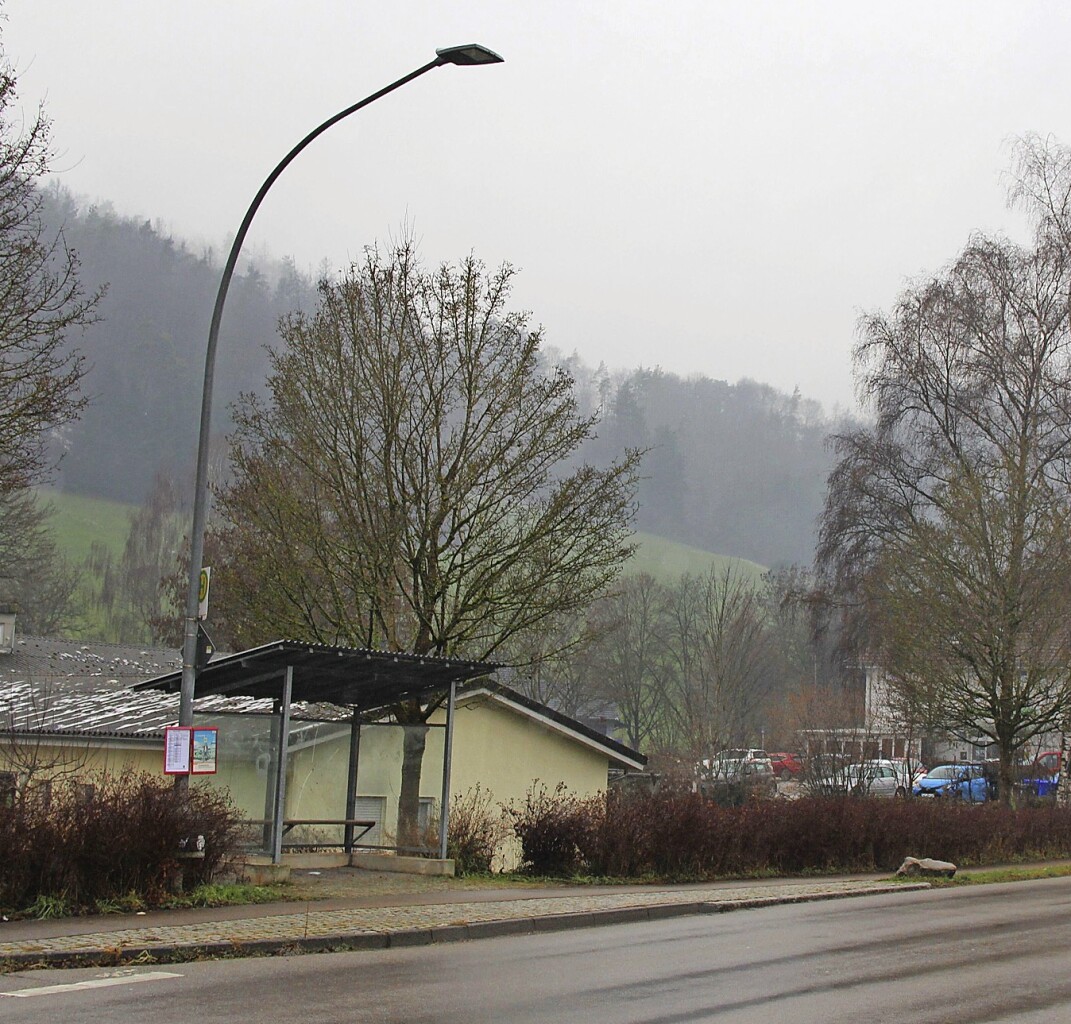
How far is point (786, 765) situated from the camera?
2116 inches

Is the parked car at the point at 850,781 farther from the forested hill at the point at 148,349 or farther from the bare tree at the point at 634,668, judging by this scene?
the forested hill at the point at 148,349

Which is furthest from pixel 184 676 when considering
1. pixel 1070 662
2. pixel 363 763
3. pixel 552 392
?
pixel 1070 662

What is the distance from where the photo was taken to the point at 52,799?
14352mm

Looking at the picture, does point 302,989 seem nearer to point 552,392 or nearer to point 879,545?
point 552,392

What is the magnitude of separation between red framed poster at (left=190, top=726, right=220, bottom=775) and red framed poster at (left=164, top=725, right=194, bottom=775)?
0.13 m

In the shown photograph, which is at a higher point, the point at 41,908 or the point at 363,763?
the point at 363,763

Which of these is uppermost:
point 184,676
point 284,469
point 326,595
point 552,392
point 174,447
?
point 174,447

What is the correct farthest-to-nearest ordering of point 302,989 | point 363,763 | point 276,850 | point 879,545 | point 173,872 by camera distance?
point 879,545 < point 363,763 < point 276,850 < point 173,872 < point 302,989

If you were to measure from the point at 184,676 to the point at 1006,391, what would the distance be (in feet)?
103

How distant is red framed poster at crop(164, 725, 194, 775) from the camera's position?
48.5ft

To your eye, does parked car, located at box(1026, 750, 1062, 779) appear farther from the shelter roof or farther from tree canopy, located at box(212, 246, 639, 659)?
the shelter roof

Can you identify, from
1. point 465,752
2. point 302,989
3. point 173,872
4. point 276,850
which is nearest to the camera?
point 302,989

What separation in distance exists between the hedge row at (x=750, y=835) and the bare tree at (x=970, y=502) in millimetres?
3825

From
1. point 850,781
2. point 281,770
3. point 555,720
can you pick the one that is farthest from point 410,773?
point 850,781
